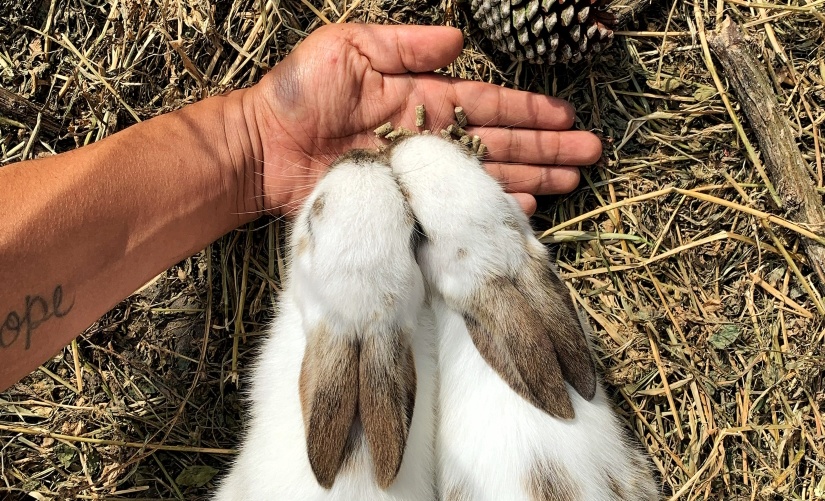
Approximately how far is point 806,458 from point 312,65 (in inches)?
113

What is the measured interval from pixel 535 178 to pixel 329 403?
1497 millimetres

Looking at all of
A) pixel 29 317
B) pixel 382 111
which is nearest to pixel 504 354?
pixel 382 111

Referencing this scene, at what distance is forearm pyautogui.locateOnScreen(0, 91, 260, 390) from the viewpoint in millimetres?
2572

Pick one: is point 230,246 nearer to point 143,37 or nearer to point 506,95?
point 143,37

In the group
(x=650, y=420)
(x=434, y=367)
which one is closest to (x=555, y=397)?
(x=434, y=367)

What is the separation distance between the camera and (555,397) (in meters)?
2.49

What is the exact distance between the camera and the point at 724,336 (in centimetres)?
325

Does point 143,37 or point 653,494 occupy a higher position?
point 143,37

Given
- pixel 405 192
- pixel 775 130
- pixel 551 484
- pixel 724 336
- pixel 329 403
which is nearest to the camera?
pixel 329 403

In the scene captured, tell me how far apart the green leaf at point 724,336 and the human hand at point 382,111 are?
0.96m

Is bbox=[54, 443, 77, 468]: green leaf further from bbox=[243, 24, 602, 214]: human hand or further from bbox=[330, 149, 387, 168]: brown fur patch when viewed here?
bbox=[330, 149, 387, 168]: brown fur patch

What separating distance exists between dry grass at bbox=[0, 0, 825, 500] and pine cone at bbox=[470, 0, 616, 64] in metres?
0.23

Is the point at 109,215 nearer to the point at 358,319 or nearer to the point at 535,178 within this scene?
the point at 358,319

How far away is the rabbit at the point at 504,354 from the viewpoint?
249 centimetres
